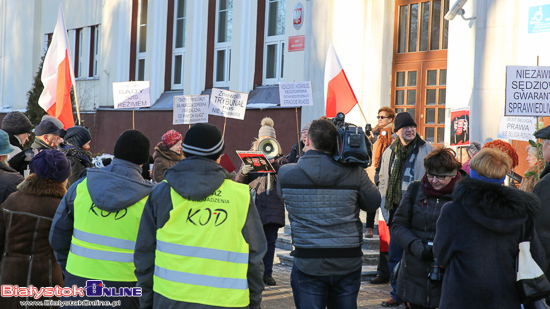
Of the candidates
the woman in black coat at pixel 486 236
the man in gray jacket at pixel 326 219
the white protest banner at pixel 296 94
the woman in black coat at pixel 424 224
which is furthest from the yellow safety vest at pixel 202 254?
the white protest banner at pixel 296 94

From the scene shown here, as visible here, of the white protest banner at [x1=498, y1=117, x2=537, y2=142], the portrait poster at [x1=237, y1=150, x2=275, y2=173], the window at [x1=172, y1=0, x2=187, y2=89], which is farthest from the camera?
the window at [x1=172, y1=0, x2=187, y2=89]

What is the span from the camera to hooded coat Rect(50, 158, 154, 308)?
426 cm

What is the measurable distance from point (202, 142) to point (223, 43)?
51.7ft

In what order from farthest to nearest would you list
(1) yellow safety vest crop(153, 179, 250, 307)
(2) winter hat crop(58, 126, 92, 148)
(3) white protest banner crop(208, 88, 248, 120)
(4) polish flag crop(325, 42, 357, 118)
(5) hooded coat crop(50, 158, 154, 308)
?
(3) white protest banner crop(208, 88, 248, 120), (4) polish flag crop(325, 42, 357, 118), (2) winter hat crop(58, 126, 92, 148), (5) hooded coat crop(50, 158, 154, 308), (1) yellow safety vest crop(153, 179, 250, 307)

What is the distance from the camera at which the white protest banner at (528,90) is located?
24.8ft

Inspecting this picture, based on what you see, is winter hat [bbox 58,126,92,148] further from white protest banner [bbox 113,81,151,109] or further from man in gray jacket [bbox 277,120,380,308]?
white protest banner [bbox 113,81,151,109]

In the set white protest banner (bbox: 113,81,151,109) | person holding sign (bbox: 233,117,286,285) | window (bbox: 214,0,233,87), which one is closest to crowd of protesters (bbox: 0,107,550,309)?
person holding sign (bbox: 233,117,286,285)

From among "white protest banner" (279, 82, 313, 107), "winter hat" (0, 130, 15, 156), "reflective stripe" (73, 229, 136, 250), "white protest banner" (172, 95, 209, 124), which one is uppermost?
"white protest banner" (279, 82, 313, 107)

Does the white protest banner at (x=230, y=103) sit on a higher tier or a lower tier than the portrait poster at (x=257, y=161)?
higher

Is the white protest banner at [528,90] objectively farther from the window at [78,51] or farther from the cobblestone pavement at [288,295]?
the window at [78,51]

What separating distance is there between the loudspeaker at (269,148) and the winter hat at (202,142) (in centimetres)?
426

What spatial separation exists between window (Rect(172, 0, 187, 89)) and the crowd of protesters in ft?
50.2

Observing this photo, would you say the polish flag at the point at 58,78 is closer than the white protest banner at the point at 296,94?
No

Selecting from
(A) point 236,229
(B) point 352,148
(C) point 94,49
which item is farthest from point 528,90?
(C) point 94,49
